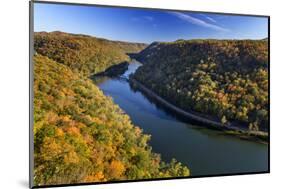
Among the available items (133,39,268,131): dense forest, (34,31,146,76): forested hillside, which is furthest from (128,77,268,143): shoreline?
(34,31,146,76): forested hillside

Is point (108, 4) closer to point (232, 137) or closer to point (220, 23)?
point (220, 23)

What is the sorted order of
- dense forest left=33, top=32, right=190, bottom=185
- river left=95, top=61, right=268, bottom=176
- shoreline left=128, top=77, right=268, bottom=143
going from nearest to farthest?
dense forest left=33, top=32, right=190, bottom=185 → river left=95, top=61, right=268, bottom=176 → shoreline left=128, top=77, right=268, bottom=143

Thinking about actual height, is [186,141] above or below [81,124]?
below

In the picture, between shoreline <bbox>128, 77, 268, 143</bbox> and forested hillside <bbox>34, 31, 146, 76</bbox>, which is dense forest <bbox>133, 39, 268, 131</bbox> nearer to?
shoreline <bbox>128, 77, 268, 143</bbox>

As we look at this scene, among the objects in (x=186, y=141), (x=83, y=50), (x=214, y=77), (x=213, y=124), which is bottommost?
(x=186, y=141)

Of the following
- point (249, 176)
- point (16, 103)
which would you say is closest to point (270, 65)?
point (249, 176)

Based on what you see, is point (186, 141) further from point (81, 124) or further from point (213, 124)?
point (81, 124)

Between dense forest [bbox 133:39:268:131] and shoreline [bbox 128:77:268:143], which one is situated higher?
dense forest [bbox 133:39:268:131]

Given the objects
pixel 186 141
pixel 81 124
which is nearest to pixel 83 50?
pixel 81 124
